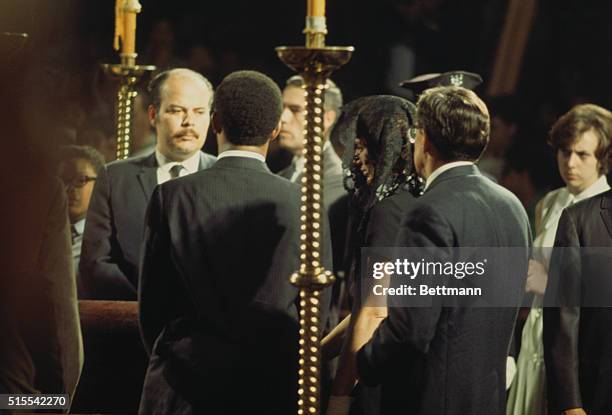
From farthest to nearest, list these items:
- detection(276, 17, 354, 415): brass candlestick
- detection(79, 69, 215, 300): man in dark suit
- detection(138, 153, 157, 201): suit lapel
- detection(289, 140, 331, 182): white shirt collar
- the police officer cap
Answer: detection(289, 140, 331, 182): white shirt collar
the police officer cap
detection(138, 153, 157, 201): suit lapel
detection(79, 69, 215, 300): man in dark suit
detection(276, 17, 354, 415): brass candlestick

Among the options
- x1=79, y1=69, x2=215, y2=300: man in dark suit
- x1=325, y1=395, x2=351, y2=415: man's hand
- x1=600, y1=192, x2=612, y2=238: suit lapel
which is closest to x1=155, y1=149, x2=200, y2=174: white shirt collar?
x1=79, y1=69, x2=215, y2=300: man in dark suit

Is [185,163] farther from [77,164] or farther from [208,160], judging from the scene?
[77,164]

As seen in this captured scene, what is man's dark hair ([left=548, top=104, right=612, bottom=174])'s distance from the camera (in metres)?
4.57

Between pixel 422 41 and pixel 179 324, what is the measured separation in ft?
8.11

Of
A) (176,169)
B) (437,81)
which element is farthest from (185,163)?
(437,81)

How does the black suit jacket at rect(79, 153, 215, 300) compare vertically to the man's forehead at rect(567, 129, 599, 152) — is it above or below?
below

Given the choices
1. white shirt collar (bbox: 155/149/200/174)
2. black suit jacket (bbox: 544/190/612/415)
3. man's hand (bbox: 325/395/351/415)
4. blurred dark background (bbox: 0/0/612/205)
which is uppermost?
blurred dark background (bbox: 0/0/612/205)

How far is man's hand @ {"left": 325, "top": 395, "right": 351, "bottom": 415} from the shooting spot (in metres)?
3.49

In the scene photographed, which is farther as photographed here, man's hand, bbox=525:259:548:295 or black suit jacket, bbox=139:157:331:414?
man's hand, bbox=525:259:548:295

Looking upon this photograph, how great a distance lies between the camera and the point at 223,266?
3334 millimetres

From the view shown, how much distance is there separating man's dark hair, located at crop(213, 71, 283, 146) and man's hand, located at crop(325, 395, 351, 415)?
703 mm

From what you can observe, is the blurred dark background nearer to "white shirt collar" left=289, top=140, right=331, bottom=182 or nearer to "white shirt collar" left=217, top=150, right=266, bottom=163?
"white shirt collar" left=289, top=140, right=331, bottom=182

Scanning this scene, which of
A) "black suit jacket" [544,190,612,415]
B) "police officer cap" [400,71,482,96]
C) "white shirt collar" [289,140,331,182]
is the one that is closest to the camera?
"black suit jacket" [544,190,612,415]

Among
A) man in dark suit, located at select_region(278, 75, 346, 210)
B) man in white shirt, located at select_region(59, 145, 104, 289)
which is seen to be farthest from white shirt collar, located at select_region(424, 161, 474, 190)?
man in dark suit, located at select_region(278, 75, 346, 210)
